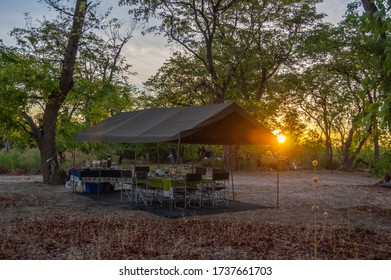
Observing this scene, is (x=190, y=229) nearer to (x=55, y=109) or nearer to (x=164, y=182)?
(x=164, y=182)

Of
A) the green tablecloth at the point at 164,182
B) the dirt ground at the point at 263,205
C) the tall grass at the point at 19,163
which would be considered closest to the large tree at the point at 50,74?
the dirt ground at the point at 263,205

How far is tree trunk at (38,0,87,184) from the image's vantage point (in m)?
14.2

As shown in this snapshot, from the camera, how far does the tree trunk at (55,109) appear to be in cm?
1423

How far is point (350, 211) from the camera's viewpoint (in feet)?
32.3

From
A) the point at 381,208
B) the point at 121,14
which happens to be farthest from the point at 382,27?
the point at 121,14

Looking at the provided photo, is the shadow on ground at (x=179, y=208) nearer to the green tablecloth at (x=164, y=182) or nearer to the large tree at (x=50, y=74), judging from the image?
the green tablecloth at (x=164, y=182)

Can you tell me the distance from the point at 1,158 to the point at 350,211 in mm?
16805

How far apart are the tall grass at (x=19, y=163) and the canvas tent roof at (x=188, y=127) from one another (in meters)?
8.73

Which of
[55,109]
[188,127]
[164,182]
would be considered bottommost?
[164,182]

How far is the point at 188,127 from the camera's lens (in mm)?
8156

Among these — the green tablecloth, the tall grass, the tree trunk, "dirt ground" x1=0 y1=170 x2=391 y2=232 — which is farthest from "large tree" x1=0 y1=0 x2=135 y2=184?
the green tablecloth

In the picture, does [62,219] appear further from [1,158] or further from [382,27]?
[1,158]

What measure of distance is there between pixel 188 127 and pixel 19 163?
1455 centimetres

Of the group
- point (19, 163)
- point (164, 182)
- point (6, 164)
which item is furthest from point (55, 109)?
point (164, 182)
